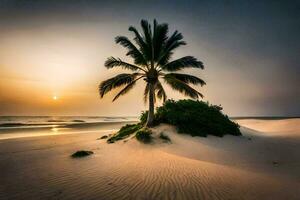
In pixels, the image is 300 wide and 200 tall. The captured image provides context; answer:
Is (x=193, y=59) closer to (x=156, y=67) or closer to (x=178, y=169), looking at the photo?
(x=156, y=67)

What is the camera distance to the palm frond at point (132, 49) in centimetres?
1349

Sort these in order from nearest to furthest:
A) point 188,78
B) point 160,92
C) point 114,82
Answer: point 114,82 < point 188,78 < point 160,92

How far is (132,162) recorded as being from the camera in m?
7.82

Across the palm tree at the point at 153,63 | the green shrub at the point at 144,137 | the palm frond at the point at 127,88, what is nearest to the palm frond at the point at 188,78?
the palm tree at the point at 153,63

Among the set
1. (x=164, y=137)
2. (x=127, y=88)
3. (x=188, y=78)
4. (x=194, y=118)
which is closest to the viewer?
(x=164, y=137)

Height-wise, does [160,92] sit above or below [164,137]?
above

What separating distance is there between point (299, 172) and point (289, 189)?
7.13 ft

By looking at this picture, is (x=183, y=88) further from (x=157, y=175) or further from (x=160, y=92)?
(x=157, y=175)

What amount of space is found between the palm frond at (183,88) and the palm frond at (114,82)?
8.74ft

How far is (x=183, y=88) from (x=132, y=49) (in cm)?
463

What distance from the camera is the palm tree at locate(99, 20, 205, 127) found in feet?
43.7

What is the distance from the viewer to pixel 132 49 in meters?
13.6

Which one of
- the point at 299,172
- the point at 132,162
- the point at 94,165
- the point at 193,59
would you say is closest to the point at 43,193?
the point at 94,165

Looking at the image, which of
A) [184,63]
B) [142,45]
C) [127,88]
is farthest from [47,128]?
[184,63]
